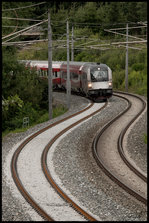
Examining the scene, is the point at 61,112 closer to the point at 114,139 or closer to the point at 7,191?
the point at 114,139

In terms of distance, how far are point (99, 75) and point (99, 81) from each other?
0.43 metres

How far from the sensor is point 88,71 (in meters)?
28.5

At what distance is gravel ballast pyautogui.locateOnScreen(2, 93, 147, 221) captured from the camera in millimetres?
10430

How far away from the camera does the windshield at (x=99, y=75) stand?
28.5 m

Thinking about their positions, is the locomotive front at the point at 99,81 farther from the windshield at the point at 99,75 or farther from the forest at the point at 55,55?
the forest at the point at 55,55

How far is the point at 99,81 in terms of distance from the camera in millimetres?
28641

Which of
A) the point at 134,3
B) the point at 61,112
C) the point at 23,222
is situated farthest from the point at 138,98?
the point at 134,3

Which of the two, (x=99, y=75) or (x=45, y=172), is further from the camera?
(x=99, y=75)

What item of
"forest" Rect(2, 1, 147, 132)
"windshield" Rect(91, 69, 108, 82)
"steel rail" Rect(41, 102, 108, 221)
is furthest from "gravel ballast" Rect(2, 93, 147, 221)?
"windshield" Rect(91, 69, 108, 82)

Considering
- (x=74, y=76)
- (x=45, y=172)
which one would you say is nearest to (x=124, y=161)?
(x=45, y=172)

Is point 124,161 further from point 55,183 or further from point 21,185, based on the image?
point 21,185

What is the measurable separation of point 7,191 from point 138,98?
2044 cm

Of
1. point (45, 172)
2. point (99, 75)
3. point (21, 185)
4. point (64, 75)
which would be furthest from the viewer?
point (64, 75)

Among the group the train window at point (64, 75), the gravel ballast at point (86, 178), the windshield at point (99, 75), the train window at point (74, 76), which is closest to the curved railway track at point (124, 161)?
the gravel ballast at point (86, 178)
